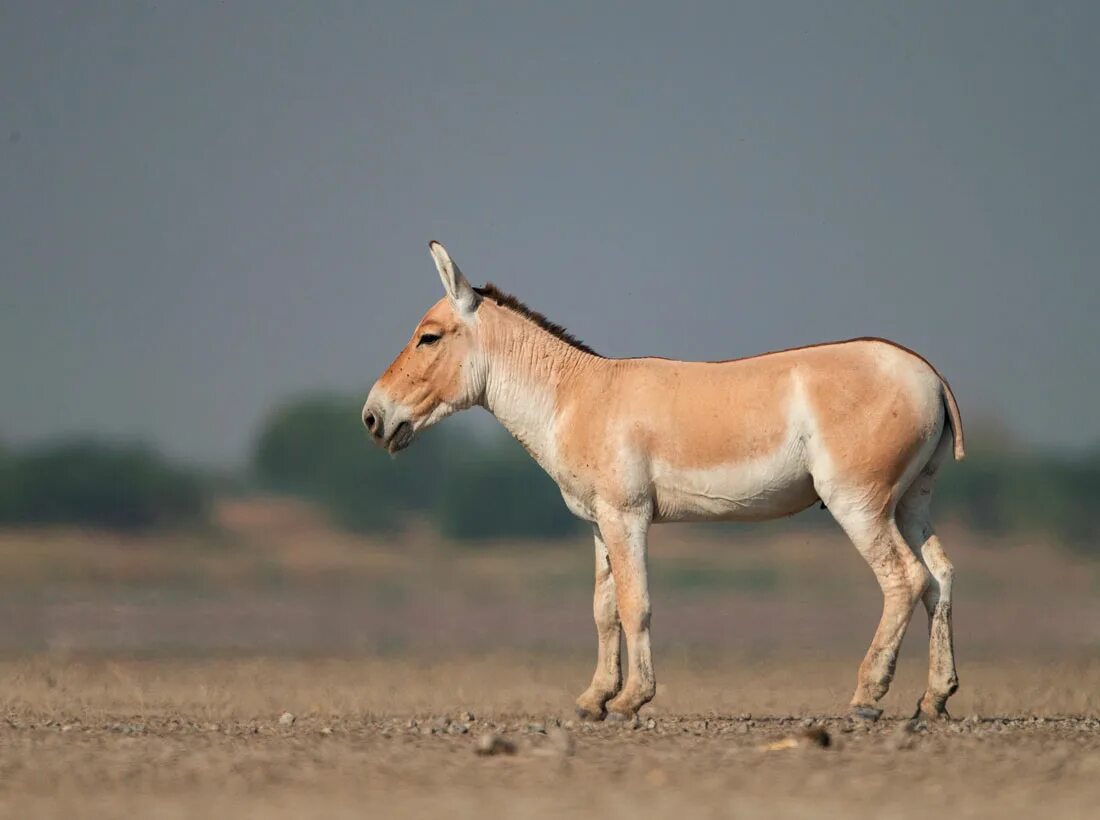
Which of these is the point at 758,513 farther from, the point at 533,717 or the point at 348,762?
the point at 348,762

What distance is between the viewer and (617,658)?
39.4 feet

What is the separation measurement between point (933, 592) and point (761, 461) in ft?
5.22

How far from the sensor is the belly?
1141 cm

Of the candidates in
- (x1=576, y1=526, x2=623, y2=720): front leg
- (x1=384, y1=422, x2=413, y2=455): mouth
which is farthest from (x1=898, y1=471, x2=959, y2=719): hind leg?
(x1=384, y1=422, x2=413, y2=455): mouth

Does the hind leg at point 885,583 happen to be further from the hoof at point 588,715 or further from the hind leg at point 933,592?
the hoof at point 588,715

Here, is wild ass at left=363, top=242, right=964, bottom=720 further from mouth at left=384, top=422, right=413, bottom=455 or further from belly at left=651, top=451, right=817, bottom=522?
mouth at left=384, top=422, right=413, bottom=455

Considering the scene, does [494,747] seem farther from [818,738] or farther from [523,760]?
[818,738]

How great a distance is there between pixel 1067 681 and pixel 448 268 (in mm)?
9686

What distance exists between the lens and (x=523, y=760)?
9.25 meters

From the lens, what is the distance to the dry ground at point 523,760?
26.1 feet

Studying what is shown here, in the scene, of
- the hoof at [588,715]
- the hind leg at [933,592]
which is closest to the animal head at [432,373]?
the hoof at [588,715]

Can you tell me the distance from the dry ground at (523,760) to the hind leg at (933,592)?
353mm

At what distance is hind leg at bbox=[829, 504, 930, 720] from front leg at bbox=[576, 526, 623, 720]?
1.83 metres

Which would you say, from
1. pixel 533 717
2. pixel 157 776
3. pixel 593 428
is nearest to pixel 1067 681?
pixel 533 717
